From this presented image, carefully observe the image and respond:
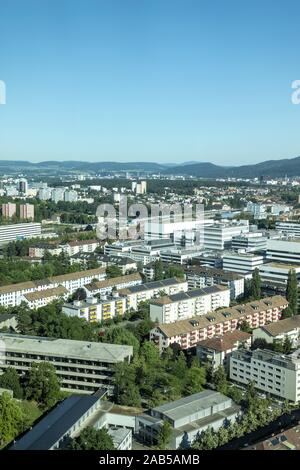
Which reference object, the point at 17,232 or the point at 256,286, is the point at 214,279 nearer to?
the point at 256,286

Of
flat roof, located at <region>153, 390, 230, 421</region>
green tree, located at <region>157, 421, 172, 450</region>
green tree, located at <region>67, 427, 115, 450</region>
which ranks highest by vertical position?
green tree, located at <region>67, 427, 115, 450</region>

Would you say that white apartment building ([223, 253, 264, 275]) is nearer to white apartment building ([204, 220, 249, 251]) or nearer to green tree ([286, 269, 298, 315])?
green tree ([286, 269, 298, 315])

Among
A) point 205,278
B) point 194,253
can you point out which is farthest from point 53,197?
point 205,278

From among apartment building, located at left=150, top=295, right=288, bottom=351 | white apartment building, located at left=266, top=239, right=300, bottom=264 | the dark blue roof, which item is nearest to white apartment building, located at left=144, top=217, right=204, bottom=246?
white apartment building, located at left=266, top=239, right=300, bottom=264

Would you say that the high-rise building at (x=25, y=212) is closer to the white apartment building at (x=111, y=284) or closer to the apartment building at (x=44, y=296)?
the white apartment building at (x=111, y=284)

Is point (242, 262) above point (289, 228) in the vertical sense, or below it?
below

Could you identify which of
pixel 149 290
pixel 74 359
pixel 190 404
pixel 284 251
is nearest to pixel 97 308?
pixel 149 290

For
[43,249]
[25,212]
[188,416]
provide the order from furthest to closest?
[25,212] < [43,249] < [188,416]
